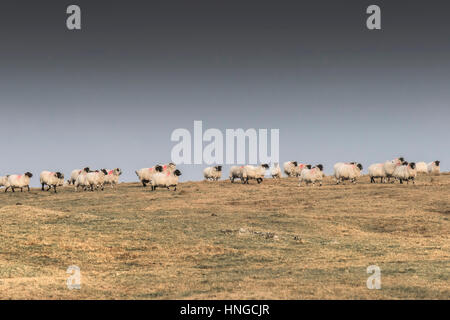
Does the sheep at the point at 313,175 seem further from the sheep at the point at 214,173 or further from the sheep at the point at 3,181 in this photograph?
the sheep at the point at 3,181

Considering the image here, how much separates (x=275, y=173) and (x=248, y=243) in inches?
1975

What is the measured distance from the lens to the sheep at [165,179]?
5431cm

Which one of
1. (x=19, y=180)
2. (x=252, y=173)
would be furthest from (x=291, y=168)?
A: (x=19, y=180)

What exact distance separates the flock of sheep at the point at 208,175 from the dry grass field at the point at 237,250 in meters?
13.1

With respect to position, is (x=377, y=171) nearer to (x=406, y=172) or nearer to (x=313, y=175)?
(x=406, y=172)

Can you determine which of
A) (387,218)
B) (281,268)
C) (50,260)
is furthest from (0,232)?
(387,218)

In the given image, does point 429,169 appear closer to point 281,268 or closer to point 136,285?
point 281,268

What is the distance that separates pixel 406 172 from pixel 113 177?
112ft

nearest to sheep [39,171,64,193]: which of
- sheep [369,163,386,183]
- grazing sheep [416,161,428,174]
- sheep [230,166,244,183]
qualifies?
sheep [230,166,244,183]

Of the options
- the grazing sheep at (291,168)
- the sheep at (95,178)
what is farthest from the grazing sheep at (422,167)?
the sheep at (95,178)

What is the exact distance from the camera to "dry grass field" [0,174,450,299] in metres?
13.8

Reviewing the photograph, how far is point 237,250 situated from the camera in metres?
21.9

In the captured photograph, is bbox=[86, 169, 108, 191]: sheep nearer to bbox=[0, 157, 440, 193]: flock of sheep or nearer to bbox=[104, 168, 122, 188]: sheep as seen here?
bbox=[0, 157, 440, 193]: flock of sheep

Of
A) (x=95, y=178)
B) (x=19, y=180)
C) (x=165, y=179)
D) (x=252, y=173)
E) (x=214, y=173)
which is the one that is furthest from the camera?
(x=214, y=173)
